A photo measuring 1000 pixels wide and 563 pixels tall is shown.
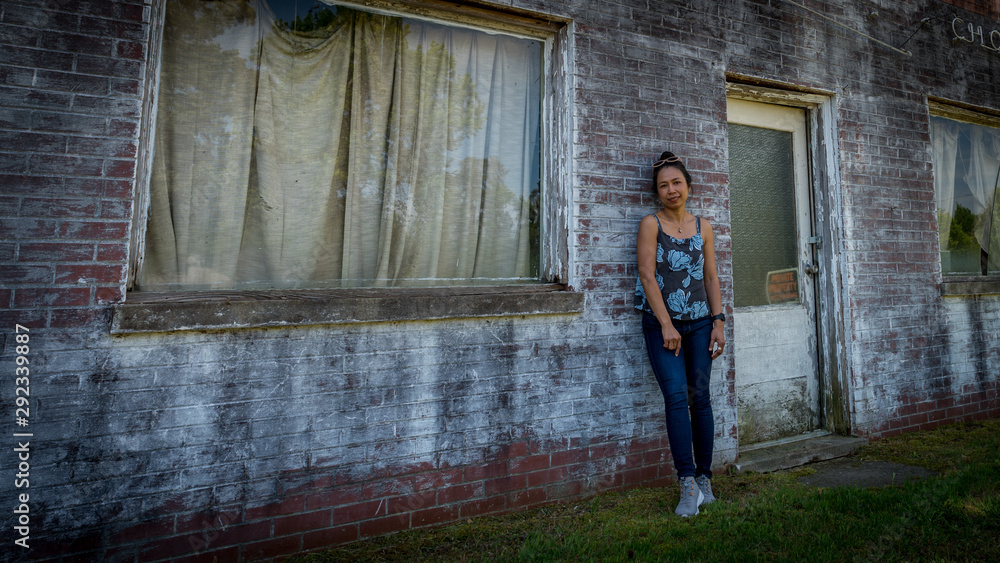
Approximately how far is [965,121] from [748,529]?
5065 millimetres

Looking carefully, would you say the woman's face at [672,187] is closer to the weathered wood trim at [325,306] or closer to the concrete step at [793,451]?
the weathered wood trim at [325,306]

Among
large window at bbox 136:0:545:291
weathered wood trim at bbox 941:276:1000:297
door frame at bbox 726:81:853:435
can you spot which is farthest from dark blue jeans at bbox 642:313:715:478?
weathered wood trim at bbox 941:276:1000:297

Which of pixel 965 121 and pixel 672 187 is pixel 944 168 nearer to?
pixel 965 121

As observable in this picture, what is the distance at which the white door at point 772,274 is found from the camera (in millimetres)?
3902

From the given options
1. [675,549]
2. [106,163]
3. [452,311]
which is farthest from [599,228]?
[106,163]

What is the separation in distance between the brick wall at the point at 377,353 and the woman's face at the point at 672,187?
0.26m

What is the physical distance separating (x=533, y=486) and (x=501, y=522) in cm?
27

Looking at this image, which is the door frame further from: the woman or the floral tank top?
the floral tank top

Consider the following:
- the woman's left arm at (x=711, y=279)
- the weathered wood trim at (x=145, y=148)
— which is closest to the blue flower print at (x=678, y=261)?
the woman's left arm at (x=711, y=279)


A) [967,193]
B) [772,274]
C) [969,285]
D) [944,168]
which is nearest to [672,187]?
[772,274]

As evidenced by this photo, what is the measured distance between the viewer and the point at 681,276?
2.92m

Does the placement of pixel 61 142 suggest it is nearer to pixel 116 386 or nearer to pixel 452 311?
pixel 116 386

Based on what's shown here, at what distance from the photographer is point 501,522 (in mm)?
2740

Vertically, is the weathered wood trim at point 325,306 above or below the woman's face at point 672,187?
below
